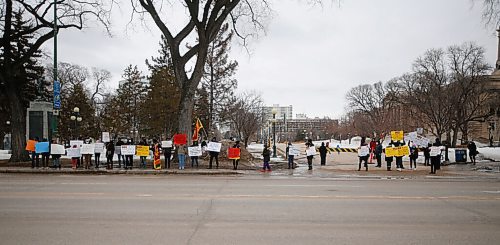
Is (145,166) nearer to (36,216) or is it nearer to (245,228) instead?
(36,216)

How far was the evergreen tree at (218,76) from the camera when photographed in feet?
133

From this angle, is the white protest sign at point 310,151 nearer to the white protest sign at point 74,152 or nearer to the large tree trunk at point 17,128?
the white protest sign at point 74,152

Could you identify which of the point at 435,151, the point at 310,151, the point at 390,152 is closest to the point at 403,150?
the point at 390,152

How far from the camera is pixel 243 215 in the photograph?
9016 mm

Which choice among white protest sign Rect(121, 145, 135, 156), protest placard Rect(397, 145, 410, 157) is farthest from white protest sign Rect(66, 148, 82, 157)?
protest placard Rect(397, 145, 410, 157)

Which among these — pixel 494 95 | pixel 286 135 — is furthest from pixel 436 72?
pixel 286 135

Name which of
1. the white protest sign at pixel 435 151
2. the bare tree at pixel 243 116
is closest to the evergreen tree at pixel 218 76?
the bare tree at pixel 243 116

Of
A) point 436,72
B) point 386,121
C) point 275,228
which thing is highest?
point 436,72

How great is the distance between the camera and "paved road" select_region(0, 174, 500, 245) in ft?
23.5

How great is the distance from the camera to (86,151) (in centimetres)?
2172

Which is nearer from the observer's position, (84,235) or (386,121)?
(84,235)

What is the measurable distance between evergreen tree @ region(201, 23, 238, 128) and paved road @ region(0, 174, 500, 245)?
27.6 metres

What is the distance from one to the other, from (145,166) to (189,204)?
45.2 ft

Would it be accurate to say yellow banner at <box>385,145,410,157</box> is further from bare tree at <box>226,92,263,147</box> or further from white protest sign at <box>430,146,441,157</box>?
bare tree at <box>226,92,263,147</box>
